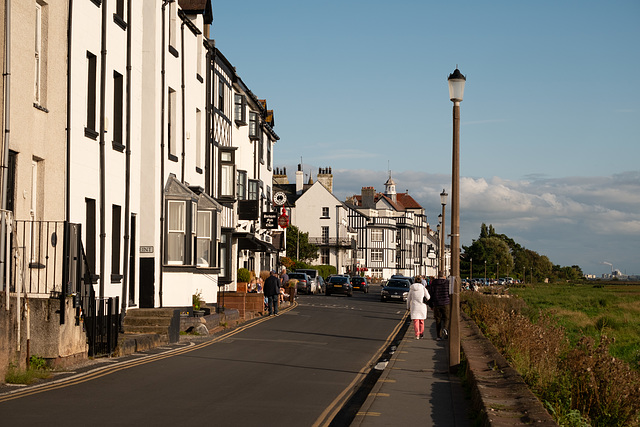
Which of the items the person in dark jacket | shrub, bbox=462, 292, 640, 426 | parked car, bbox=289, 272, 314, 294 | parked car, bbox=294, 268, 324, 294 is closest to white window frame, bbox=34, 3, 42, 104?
shrub, bbox=462, 292, 640, 426

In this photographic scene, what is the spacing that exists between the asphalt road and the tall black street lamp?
177 centimetres

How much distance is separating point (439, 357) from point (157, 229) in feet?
31.1

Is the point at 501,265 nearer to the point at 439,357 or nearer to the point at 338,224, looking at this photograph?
the point at 338,224

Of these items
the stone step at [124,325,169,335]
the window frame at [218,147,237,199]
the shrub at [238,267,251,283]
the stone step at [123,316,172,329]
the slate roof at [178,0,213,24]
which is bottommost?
the stone step at [124,325,169,335]

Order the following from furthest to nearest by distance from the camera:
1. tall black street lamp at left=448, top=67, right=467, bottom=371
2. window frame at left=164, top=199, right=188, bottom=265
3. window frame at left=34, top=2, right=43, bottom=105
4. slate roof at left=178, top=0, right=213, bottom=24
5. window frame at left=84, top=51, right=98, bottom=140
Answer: slate roof at left=178, top=0, right=213, bottom=24 < window frame at left=164, top=199, right=188, bottom=265 < window frame at left=84, top=51, right=98, bottom=140 < window frame at left=34, top=2, right=43, bottom=105 < tall black street lamp at left=448, top=67, right=467, bottom=371

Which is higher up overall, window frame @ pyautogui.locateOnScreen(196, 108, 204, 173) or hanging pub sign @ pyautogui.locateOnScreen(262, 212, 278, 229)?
window frame @ pyautogui.locateOnScreen(196, 108, 204, 173)

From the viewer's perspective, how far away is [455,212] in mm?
15805

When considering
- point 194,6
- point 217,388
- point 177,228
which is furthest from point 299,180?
point 217,388

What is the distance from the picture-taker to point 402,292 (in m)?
51.7

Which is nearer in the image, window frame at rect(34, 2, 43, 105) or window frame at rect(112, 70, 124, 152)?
window frame at rect(34, 2, 43, 105)

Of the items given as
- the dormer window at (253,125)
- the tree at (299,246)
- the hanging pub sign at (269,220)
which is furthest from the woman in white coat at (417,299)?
the tree at (299,246)

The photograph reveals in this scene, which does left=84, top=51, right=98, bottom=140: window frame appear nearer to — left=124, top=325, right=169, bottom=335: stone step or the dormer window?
left=124, top=325, right=169, bottom=335: stone step

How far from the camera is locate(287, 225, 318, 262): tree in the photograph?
96375 mm

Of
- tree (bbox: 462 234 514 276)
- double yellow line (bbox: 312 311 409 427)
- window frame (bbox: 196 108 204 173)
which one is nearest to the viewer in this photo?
double yellow line (bbox: 312 311 409 427)
